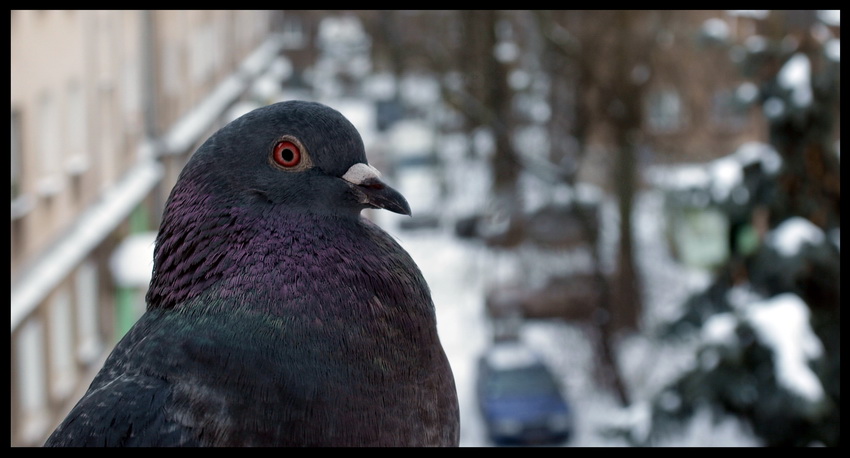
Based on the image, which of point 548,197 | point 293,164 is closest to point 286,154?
point 293,164

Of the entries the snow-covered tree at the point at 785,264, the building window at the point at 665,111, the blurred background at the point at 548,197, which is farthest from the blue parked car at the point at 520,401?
the snow-covered tree at the point at 785,264

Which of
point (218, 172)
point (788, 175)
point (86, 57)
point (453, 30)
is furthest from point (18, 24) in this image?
point (453, 30)

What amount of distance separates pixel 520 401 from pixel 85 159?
6655 millimetres

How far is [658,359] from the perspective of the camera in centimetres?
1592

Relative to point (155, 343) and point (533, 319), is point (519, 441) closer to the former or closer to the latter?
point (533, 319)

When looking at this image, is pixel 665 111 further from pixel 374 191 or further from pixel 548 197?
pixel 374 191

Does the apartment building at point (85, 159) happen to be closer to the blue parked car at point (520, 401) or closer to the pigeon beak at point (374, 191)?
the blue parked car at point (520, 401)

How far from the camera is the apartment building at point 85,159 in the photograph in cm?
1012

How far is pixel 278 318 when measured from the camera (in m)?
2.16

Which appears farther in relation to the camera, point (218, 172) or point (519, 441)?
point (519, 441)

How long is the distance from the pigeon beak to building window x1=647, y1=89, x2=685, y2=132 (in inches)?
544

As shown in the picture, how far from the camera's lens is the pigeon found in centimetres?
212

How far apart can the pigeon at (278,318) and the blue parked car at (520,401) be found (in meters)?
12.8

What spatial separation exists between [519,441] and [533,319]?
2.43m
